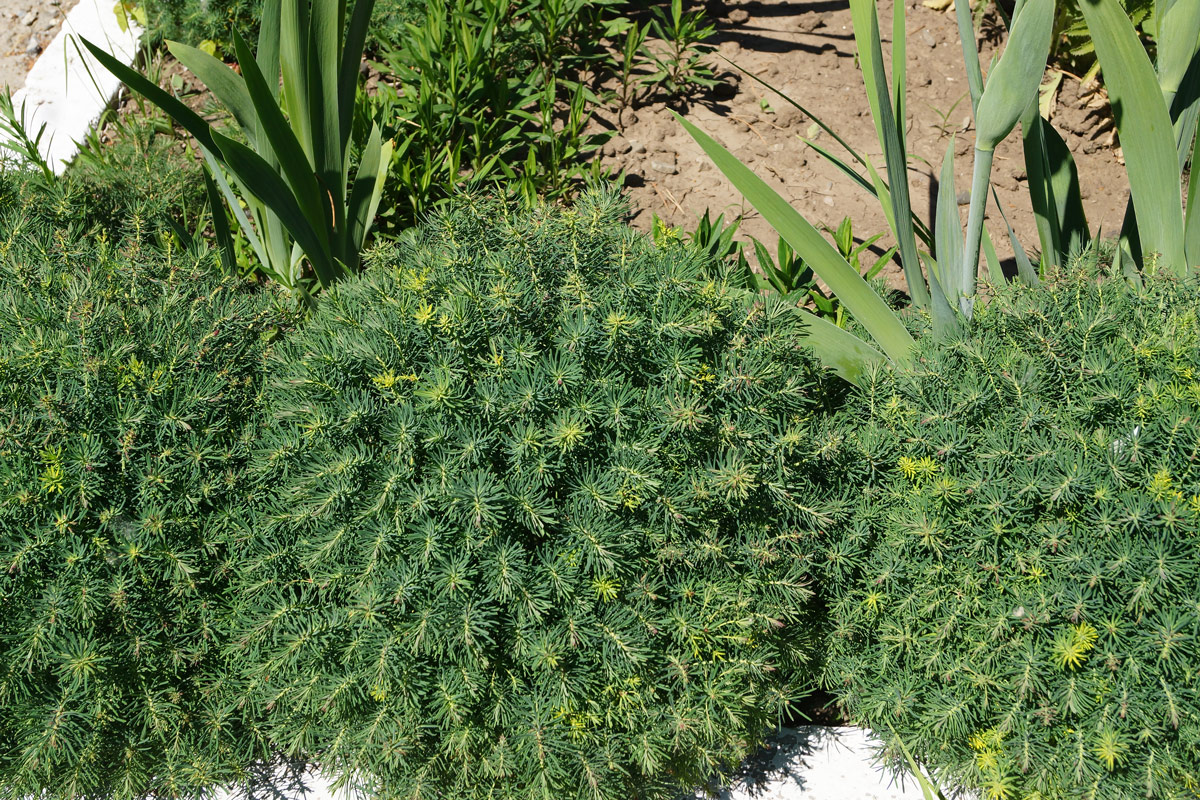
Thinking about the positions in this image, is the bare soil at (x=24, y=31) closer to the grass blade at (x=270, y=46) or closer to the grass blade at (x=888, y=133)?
the grass blade at (x=270, y=46)

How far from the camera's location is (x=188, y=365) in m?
1.84

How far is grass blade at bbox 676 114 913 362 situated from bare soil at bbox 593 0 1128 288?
2.89 feet

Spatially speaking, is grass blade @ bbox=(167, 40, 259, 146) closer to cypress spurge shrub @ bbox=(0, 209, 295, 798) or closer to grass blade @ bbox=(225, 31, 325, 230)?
grass blade @ bbox=(225, 31, 325, 230)

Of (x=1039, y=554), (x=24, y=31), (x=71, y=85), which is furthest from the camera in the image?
(x=24, y=31)

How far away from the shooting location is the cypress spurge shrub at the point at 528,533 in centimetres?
161

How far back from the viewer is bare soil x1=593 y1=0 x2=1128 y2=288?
3.15 m

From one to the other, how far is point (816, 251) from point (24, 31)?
385 centimetres

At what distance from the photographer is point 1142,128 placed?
2.07 metres

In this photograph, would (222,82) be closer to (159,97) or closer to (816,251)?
(159,97)

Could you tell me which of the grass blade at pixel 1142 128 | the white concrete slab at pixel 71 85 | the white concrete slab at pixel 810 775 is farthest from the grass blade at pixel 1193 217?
the white concrete slab at pixel 71 85

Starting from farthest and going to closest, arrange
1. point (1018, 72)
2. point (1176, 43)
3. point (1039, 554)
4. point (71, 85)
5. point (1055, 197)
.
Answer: point (71, 85) < point (1055, 197) < point (1176, 43) < point (1018, 72) < point (1039, 554)

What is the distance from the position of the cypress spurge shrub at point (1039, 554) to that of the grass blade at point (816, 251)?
0.20 meters

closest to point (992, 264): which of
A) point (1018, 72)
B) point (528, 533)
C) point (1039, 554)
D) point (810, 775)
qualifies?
point (1018, 72)

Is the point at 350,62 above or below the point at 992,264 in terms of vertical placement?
above
